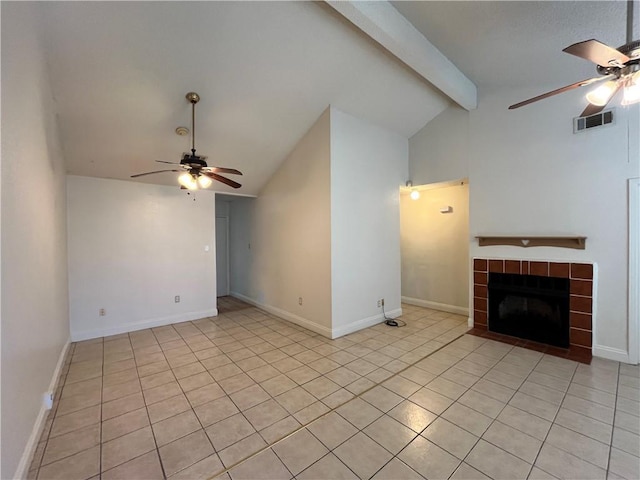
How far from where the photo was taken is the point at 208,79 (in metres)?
2.95

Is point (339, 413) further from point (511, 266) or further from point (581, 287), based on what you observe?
point (581, 287)

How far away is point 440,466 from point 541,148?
394cm

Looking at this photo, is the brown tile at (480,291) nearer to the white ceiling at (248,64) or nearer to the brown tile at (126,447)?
the white ceiling at (248,64)

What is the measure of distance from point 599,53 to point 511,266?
285 centimetres

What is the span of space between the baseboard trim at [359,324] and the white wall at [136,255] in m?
2.62

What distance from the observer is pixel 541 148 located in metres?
3.56

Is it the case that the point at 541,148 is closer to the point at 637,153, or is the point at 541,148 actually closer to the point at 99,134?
the point at 637,153

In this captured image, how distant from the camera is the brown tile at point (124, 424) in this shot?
203cm

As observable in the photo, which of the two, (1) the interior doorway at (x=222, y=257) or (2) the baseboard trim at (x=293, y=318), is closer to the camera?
(2) the baseboard trim at (x=293, y=318)

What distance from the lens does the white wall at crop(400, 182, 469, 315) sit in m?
4.99

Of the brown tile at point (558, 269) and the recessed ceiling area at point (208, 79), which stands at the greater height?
the recessed ceiling area at point (208, 79)

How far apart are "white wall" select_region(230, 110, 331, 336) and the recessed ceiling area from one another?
21.3 inches

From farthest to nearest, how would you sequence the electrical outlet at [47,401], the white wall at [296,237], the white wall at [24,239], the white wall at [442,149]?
the white wall at [442,149] < the white wall at [296,237] < the electrical outlet at [47,401] < the white wall at [24,239]

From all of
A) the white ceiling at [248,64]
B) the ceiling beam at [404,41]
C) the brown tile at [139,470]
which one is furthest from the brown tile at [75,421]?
the ceiling beam at [404,41]
